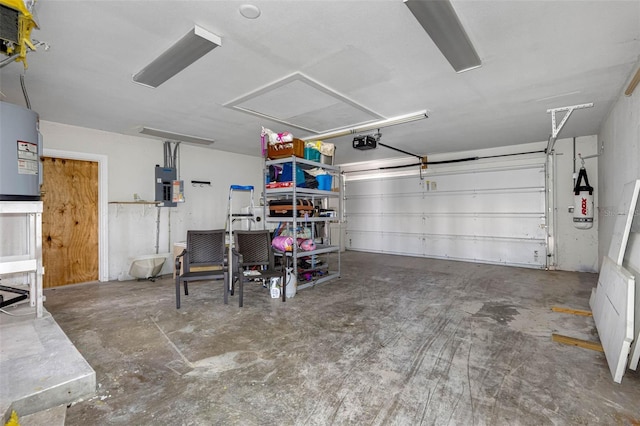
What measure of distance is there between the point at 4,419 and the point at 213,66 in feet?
9.53

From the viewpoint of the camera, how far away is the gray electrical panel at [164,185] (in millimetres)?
5625

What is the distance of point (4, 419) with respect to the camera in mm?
1526

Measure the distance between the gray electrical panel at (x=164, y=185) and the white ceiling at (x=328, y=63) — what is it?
1124 millimetres

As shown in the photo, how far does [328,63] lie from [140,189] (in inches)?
180

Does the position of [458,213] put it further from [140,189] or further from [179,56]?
[140,189]

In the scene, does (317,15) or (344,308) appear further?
(344,308)

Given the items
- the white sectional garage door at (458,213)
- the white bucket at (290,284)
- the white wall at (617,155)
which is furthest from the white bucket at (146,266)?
the white wall at (617,155)

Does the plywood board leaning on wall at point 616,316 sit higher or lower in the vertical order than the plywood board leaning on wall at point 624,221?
lower

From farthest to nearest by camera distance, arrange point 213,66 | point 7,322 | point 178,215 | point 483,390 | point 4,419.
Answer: point 178,215, point 213,66, point 7,322, point 483,390, point 4,419

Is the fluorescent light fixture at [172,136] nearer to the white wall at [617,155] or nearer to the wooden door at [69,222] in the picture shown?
the wooden door at [69,222]

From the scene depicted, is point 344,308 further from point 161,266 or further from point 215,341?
point 161,266

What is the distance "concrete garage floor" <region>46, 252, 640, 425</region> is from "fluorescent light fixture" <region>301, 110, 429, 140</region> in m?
2.64

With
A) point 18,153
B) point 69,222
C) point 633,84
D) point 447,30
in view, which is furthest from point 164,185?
point 633,84

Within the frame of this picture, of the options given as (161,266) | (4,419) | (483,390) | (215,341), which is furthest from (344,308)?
(161,266)
